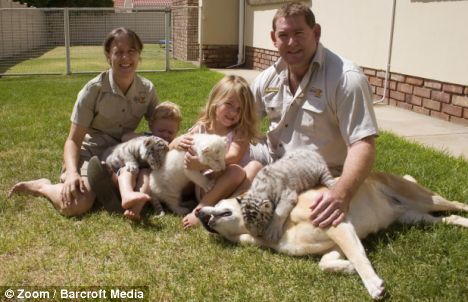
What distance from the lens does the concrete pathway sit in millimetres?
5387

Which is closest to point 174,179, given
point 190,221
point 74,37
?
point 190,221

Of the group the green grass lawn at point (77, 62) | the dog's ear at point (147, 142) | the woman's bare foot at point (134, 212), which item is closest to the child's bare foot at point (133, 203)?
the woman's bare foot at point (134, 212)

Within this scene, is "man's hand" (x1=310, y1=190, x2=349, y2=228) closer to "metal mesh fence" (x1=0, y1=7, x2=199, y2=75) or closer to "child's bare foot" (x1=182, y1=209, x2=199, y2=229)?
"child's bare foot" (x1=182, y1=209, x2=199, y2=229)

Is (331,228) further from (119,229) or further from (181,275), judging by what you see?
(119,229)

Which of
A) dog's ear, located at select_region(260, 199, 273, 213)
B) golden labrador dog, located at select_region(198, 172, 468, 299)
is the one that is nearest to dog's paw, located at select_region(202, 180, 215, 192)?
golden labrador dog, located at select_region(198, 172, 468, 299)

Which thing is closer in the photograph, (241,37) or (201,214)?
(201,214)

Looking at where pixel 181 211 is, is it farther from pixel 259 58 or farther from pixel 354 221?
pixel 259 58

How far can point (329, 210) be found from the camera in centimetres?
282

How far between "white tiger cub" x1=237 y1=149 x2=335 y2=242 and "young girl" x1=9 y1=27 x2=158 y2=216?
1.00 meters

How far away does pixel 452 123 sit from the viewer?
6441 millimetres

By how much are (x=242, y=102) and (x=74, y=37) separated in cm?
1170

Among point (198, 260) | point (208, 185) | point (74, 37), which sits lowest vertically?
point (198, 260)

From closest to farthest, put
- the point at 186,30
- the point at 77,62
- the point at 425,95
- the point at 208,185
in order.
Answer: the point at 208,185, the point at 425,95, the point at 77,62, the point at 186,30

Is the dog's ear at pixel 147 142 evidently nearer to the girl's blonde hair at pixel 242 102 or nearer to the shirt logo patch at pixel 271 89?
the girl's blonde hair at pixel 242 102
